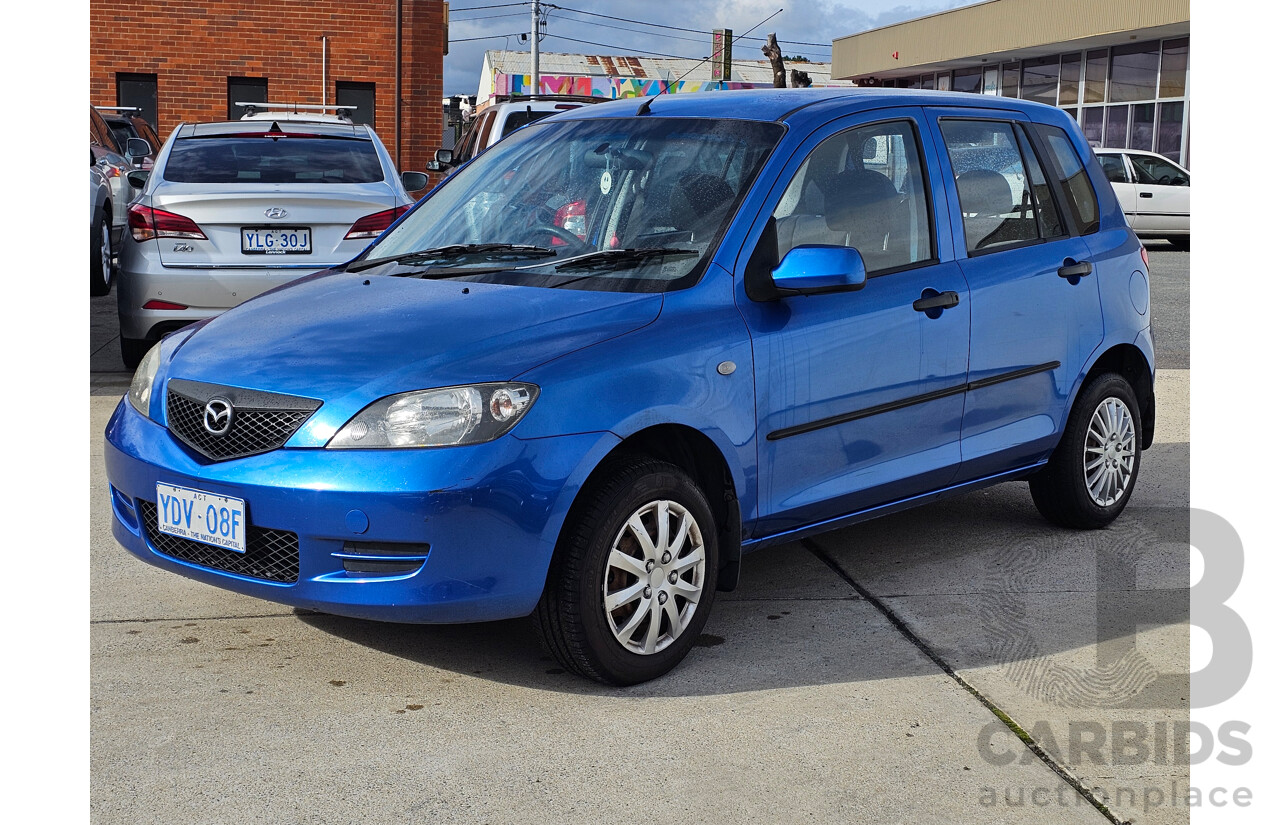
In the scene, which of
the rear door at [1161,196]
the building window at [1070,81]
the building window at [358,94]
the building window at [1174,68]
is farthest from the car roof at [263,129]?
the building window at [1070,81]

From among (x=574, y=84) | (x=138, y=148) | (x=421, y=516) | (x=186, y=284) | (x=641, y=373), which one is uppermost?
(x=574, y=84)

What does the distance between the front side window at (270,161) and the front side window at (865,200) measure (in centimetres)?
485

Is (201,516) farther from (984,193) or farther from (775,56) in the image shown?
(775,56)

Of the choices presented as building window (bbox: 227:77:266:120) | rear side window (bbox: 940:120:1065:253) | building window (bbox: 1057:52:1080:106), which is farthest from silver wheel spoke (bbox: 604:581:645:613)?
building window (bbox: 1057:52:1080:106)

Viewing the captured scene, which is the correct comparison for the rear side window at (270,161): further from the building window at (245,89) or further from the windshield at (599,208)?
the building window at (245,89)

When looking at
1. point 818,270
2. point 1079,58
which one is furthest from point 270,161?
point 1079,58

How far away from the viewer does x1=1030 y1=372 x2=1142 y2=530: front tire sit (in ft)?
18.3

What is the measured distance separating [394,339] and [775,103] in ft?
5.59

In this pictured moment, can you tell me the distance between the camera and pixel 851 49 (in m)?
44.1

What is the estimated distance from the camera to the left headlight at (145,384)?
4.14m

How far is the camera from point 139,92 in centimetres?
2467

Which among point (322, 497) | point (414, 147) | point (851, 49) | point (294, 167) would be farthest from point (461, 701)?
point (851, 49)

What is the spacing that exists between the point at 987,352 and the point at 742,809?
7.67 ft

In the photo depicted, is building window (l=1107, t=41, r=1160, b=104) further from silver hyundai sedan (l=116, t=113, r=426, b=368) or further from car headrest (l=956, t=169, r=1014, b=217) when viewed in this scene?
car headrest (l=956, t=169, r=1014, b=217)
